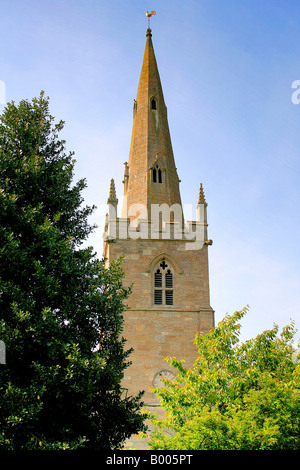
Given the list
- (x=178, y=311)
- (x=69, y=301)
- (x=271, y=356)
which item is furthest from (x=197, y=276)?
(x=69, y=301)

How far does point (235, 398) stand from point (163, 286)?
11.0 metres

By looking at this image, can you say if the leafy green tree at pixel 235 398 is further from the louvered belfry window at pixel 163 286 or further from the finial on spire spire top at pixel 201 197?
the finial on spire spire top at pixel 201 197

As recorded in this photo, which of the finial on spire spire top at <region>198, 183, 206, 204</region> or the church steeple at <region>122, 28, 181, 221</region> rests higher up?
the church steeple at <region>122, 28, 181, 221</region>

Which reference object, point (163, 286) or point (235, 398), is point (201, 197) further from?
point (235, 398)

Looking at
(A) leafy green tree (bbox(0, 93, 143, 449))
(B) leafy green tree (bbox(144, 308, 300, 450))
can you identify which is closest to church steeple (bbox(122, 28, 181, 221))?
(B) leafy green tree (bbox(144, 308, 300, 450))

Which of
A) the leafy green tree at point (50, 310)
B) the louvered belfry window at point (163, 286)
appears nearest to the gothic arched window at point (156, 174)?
the louvered belfry window at point (163, 286)

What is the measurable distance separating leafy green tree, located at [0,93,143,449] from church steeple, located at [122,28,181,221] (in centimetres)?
1560

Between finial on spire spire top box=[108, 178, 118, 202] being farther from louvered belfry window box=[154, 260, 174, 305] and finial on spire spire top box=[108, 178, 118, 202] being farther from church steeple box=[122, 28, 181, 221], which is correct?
louvered belfry window box=[154, 260, 174, 305]

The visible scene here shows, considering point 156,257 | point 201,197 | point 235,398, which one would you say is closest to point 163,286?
point 156,257

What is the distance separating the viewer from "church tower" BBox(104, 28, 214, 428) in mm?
25891

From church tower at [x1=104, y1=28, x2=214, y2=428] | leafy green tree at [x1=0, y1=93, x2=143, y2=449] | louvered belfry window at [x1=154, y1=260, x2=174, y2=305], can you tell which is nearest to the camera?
leafy green tree at [x1=0, y1=93, x2=143, y2=449]

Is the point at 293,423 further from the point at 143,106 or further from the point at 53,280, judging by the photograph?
the point at 143,106

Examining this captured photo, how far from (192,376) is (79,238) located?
6.68 meters

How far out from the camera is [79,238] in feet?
46.5
